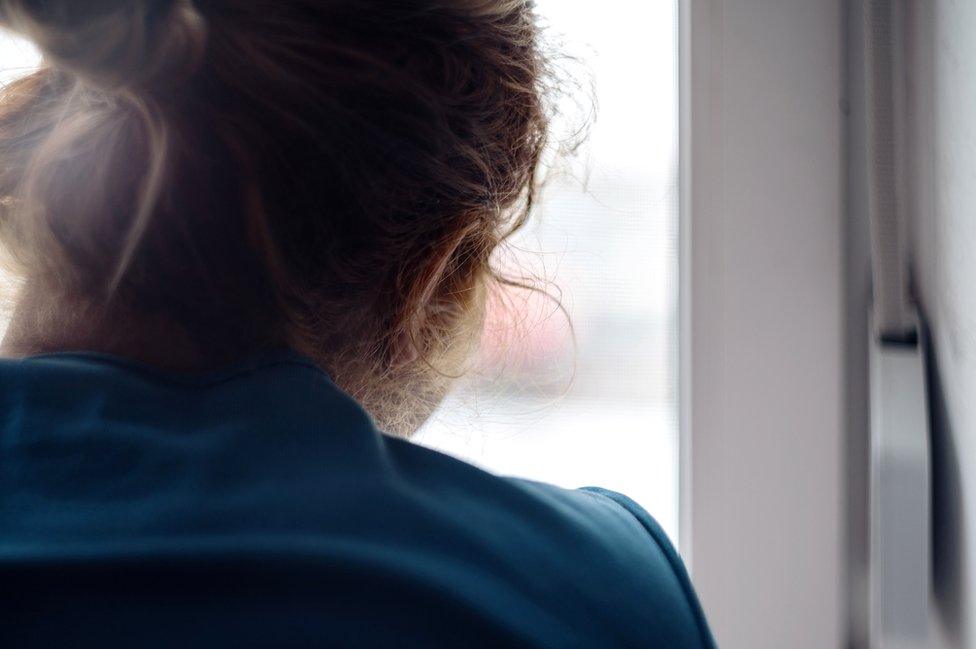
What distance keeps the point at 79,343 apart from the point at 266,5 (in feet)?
0.57

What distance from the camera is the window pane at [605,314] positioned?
1.98ft

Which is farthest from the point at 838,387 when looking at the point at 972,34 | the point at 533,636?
the point at 533,636

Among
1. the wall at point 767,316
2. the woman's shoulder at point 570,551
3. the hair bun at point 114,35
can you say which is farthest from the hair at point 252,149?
the wall at point 767,316

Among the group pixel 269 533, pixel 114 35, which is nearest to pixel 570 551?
pixel 269 533

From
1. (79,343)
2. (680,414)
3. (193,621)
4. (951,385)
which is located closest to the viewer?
(193,621)

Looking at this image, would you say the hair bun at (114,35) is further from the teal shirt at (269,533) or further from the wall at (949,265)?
the wall at (949,265)

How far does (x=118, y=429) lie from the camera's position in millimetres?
310

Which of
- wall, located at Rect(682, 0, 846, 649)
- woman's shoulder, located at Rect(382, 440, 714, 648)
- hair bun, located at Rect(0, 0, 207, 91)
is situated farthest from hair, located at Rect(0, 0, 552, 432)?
wall, located at Rect(682, 0, 846, 649)

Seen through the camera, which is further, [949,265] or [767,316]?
[767,316]

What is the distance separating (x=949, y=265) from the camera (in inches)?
19.5

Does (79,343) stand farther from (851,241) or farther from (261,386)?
(851,241)

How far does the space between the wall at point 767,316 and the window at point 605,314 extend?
2cm

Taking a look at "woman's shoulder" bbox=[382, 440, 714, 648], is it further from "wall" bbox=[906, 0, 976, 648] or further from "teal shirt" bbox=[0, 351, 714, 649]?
"wall" bbox=[906, 0, 976, 648]

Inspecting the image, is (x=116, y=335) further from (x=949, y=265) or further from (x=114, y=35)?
(x=949, y=265)
